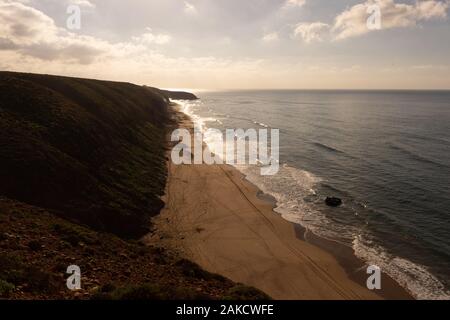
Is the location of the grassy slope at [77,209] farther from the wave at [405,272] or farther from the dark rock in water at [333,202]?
the dark rock in water at [333,202]

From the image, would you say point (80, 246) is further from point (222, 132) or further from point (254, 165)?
point (222, 132)

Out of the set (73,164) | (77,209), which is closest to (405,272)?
(77,209)

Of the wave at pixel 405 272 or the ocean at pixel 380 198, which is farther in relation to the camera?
the ocean at pixel 380 198

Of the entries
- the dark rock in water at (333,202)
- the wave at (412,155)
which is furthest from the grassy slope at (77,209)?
the wave at (412,155)

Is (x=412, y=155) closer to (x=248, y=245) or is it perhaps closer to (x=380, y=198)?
(x=380, y=198)

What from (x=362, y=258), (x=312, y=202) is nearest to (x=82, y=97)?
(x=312, y=202)
